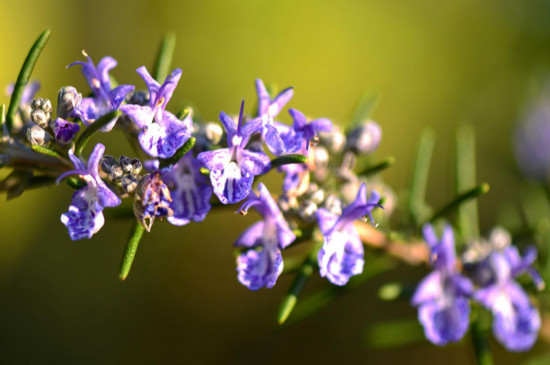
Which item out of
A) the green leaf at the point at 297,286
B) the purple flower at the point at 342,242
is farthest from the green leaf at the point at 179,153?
the green leaf at the point at 297,286

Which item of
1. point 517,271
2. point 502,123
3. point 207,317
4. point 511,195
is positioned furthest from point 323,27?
point 517,271

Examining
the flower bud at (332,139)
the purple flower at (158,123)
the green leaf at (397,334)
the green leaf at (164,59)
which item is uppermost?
the green leaf at (164,59)

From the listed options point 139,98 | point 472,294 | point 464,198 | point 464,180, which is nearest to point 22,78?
point 139,98

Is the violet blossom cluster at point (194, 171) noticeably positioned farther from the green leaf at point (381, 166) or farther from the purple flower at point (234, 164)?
the green leaf at point (381, 166)

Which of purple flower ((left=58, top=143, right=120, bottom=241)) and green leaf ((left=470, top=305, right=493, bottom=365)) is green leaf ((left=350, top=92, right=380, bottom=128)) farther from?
Result: purple flower ((left=58, top=143, right=120, bottom=241))

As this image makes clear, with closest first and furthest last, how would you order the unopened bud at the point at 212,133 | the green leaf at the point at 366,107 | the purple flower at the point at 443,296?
the unopened bud at the point at 212,133 < the purple flower at the point at 443,296 < the green leaf at the point at 366,107

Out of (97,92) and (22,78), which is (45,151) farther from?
(22,78)

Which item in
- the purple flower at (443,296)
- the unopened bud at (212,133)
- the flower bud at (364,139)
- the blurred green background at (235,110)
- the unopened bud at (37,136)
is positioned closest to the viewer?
the unopened bud at (37,136)
